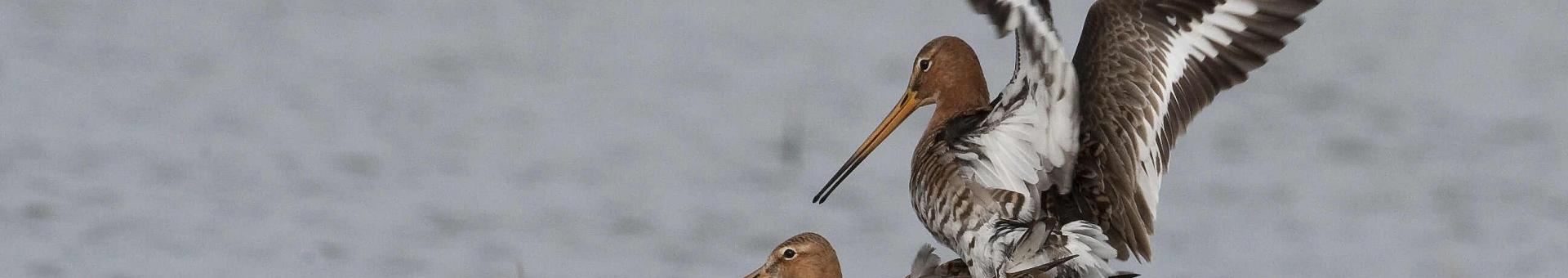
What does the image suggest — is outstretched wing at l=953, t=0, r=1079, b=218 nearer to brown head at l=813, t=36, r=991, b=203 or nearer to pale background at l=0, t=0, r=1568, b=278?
brown head at l=813, t=36, r=991, b=203

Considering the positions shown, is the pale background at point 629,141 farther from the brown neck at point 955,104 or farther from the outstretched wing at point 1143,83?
the outstretched wing at point 1143,83

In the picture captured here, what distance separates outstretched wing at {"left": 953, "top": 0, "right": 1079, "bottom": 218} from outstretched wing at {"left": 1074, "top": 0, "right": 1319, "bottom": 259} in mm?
93

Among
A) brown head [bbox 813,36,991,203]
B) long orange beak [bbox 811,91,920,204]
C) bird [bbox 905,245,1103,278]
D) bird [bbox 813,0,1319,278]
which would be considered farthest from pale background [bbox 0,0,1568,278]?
bird [bbox 813,0,1319,278]

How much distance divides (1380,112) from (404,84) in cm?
435

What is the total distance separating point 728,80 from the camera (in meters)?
11.0

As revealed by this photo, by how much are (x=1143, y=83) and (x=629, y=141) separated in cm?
443

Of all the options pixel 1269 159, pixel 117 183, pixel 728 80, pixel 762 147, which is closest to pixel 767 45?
pixel 728 80

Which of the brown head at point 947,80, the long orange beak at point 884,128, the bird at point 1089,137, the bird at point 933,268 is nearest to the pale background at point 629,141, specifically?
the long orange beak at point 884,128

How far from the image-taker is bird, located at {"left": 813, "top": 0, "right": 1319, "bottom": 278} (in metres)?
5.71

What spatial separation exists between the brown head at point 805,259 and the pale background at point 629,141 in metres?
2.21

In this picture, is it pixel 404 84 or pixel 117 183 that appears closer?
pixel 117 183

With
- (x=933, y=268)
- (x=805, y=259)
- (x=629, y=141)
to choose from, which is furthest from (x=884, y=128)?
(x=629, y=141)

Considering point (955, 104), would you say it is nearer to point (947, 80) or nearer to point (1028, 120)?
point (947, 80)

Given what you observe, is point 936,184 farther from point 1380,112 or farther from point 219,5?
point 219,5
